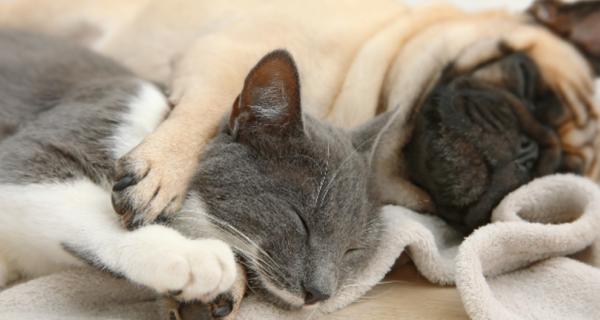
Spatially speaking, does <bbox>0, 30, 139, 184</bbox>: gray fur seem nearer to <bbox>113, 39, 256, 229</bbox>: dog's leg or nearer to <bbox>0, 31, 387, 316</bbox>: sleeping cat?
<bbox>0, 31, 387, 316</bbox>: sleeping cat

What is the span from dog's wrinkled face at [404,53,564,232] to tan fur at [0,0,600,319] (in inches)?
2.1

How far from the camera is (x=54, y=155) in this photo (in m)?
1.26

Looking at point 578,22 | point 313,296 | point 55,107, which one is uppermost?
point 578,22

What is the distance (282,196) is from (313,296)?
183mm

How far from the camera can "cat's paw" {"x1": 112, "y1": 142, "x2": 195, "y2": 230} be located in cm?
116

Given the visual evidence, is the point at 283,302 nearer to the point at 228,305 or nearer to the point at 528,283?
the point at 228,305

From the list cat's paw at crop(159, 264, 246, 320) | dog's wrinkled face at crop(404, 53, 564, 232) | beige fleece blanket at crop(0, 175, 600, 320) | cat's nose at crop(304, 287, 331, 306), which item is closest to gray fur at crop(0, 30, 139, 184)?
beige fleece blanket at crop(0, 175, 600, 320)

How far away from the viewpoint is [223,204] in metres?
Result: 1.15

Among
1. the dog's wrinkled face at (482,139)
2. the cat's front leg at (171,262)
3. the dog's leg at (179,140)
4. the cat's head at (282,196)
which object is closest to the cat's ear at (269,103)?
the cat's head at (282,196)

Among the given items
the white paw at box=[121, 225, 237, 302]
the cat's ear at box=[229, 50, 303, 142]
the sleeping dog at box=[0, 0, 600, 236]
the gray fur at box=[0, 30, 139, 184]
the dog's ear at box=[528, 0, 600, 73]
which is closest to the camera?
the white paw at box=[121, 225, 237, 302]

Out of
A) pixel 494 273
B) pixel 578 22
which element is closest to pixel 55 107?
pixel 494 273

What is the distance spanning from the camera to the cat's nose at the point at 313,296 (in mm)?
1079

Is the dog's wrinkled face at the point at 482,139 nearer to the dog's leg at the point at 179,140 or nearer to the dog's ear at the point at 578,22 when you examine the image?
the dog's ear at the point at 578,22

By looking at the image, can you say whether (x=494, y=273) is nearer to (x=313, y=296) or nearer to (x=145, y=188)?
(x=313, y=296)
